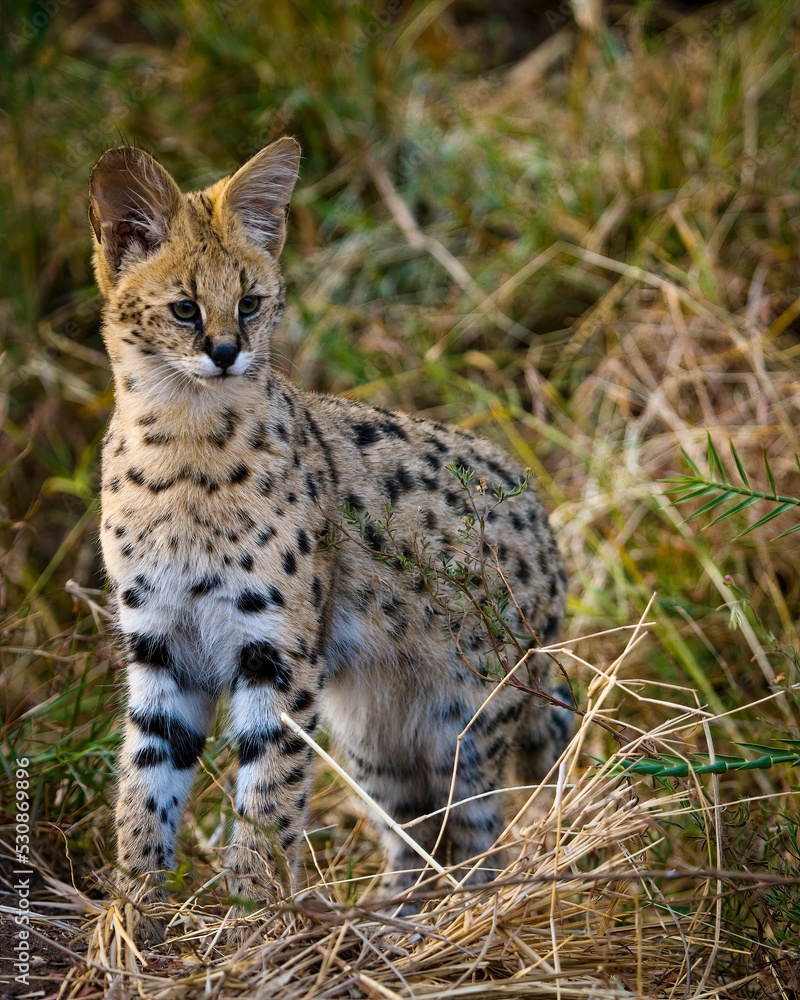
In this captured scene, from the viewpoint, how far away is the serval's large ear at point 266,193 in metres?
2.86

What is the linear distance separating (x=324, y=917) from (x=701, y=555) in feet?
7.94

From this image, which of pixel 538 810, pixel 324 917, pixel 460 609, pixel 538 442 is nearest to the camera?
pixel 324 917

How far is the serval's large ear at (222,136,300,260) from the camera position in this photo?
9.39 feet

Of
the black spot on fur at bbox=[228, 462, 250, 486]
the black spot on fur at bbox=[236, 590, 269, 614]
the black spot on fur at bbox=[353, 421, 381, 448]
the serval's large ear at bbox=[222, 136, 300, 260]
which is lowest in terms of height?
the black spot on fur at bbox=[236, 590, 269, 614]

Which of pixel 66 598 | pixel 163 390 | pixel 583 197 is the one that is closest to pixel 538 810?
pixel 163 390

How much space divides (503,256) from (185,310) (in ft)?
10.2

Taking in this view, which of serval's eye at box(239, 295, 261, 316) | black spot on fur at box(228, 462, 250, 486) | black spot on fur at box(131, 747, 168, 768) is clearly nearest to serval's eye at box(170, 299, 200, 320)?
serval's eye at box(239, 295, 261, 316)

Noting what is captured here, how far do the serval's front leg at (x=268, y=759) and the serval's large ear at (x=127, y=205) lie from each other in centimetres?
111

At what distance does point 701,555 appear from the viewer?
13.3 ft

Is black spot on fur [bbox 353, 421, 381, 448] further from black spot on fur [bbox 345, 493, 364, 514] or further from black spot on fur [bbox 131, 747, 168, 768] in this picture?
black spot on fur [bbox 131, 747, 168, 768]

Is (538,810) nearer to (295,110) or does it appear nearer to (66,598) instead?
(66,598)

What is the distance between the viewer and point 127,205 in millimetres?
2703

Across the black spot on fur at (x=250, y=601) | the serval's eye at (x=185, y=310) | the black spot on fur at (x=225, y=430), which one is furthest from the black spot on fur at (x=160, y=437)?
the black spot on fur at (x=250, y=601)

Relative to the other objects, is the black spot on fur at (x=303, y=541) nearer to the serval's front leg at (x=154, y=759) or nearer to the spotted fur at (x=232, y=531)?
the spotted fur at (x=232, y=531)
